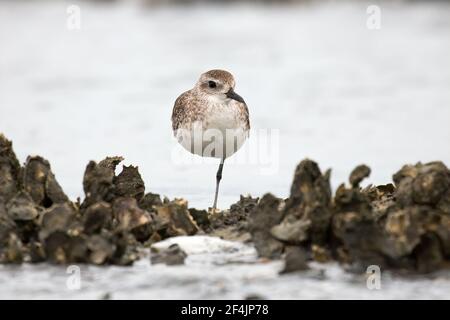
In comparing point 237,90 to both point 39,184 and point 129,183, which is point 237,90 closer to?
point 129,183

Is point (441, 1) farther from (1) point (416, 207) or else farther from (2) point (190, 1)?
(1) point (416, 207)

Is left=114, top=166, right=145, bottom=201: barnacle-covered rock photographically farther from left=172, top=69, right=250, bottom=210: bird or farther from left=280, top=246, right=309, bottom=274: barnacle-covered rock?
left=280, top=246, right=309, bottom=274: barnacle-covered rock

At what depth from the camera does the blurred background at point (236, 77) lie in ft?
45.1

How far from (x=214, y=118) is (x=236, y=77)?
9983 millimetres

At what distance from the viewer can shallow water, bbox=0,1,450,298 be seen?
23.8ft

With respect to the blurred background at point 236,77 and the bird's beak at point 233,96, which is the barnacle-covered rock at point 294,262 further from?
the blurred background at point 236,77

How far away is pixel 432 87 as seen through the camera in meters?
19.4

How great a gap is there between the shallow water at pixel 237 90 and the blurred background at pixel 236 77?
0.14 feet

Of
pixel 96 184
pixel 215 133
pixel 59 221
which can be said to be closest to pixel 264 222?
pixel 96 184

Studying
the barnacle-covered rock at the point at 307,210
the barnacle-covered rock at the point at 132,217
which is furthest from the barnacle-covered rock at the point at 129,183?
the barnacle-covered rock at the point at 307,210

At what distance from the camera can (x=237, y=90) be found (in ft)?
62.7

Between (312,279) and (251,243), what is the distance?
1.03m

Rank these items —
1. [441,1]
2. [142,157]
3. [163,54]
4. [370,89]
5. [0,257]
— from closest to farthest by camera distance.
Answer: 1. [0,257]
2. [142,157]
3. [370,89]
4. [163,54]
5. [441,1]

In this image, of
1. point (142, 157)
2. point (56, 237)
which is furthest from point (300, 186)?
point (142, 157)
